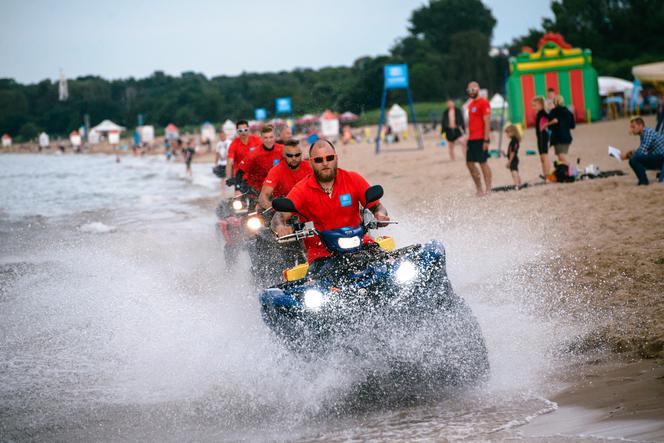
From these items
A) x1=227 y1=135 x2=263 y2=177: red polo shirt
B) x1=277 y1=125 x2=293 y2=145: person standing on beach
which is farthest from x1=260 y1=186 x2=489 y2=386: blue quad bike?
x1=227 y1=135 x2=263 y2=177: red polo shirt

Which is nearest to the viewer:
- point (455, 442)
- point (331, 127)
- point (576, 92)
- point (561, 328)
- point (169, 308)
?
point (455, 442)

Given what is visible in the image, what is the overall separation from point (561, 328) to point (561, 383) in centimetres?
155

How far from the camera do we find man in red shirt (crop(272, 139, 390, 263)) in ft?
21.8

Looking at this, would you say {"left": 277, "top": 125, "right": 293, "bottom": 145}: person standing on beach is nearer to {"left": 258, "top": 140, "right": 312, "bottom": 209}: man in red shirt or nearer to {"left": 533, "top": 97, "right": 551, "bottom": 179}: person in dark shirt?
{"left": 258, "top": 140, "right": 312, "bottom": 209}: man in red shirt

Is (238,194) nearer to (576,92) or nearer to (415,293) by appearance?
(415,293)

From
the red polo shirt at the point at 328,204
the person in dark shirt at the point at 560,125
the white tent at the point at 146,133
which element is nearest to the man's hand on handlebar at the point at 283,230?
the red polo shirt at the point at 328,204

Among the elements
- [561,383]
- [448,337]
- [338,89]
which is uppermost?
[338,89]

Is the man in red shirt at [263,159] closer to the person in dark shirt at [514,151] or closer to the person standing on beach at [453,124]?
the person in dark shirt at [514,151]

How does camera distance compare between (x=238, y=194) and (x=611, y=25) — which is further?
(x=611, y=25)

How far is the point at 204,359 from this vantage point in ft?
23.6

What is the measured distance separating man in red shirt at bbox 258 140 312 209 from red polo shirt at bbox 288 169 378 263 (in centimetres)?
209

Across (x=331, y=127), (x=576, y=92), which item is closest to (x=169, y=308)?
(x=576, y=92)

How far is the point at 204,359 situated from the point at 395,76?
27132 millimetres

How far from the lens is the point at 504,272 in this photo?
31.9 feet
